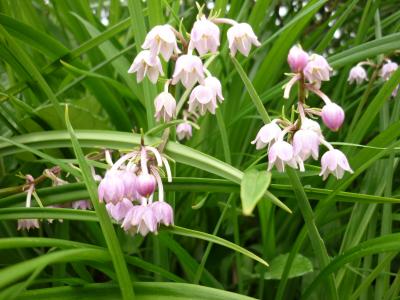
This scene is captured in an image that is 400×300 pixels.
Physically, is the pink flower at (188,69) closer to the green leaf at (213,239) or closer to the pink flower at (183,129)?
the green leaf at (213,239)

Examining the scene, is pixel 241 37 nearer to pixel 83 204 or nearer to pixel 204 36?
pixel 204 36

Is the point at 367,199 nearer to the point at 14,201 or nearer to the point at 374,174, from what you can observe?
the point at 374,174

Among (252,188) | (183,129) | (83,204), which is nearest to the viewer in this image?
(252,188)

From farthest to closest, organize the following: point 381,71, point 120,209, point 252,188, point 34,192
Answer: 1. point 381,71
2. point 34,192
3. point 120,209
4. point 252,188

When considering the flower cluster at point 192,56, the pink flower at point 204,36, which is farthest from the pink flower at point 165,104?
the pink flower at point 204,36

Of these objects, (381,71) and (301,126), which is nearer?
(301,126)

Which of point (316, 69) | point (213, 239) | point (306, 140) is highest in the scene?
point (316, 69)

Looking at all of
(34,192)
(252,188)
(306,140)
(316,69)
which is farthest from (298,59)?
(34,192)
